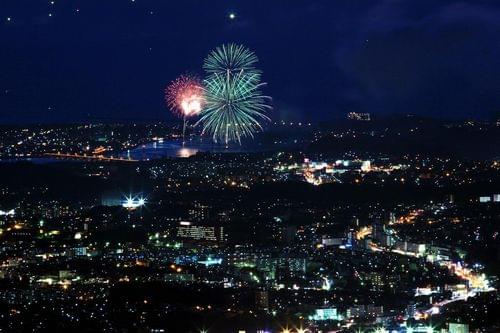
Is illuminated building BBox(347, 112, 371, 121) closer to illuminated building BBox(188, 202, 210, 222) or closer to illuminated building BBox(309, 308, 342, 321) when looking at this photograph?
illuminated building BBox(188, 202, 210, 222)

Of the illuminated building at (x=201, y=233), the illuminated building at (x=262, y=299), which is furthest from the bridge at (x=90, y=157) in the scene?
the illuminated building at (x=262, y=299)

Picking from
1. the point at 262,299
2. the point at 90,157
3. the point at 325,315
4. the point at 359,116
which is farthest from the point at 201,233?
the point at 359,116

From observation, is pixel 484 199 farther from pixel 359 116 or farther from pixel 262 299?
pixel 359 116

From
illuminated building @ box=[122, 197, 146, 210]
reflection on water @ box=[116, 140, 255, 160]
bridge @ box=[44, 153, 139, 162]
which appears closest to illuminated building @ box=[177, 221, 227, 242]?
illuminated building @ box=[122, 197, 146, 210]

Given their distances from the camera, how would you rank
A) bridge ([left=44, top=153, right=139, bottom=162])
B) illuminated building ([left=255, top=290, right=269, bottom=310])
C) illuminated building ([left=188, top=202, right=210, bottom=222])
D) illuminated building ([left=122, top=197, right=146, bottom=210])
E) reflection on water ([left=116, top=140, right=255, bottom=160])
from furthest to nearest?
reflection on water ([left=116, top=140, right=255, bottom=160]) < bridge ([left=44, top=153, right=139, bottom=162]) < illuminated building ([left=122, top=197, right=146, bottom=210]) < illuminated building ([left=188, top=202, right=210, bottom=222]) < illuminated building ([left=255, top=290, right=269, bottom=310])

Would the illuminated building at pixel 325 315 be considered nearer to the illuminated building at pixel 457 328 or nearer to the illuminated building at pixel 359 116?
the illuminated building at pixel 457 328

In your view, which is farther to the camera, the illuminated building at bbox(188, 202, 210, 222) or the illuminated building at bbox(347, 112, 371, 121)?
the illuminated building at bbox(347, 112, 371, 121)

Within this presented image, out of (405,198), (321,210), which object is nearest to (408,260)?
(321,210)

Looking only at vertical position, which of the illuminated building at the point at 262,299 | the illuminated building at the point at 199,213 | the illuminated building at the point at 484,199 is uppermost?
the illuminated building at the point at 484,199

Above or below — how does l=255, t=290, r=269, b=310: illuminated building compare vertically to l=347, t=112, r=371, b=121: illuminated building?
below

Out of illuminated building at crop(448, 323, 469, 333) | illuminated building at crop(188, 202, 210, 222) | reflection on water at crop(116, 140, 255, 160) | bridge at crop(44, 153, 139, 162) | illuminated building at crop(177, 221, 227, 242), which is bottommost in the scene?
illuminated building at crop(448, 323, 469, 333)

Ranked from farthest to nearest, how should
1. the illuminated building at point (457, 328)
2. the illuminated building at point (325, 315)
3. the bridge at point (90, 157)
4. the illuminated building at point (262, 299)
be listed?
the bridge at point (90, 157) → the illuminated building at point (262, 299) → the illuminated building at point (325, 315) → the illuminated building at point (457, 328)
